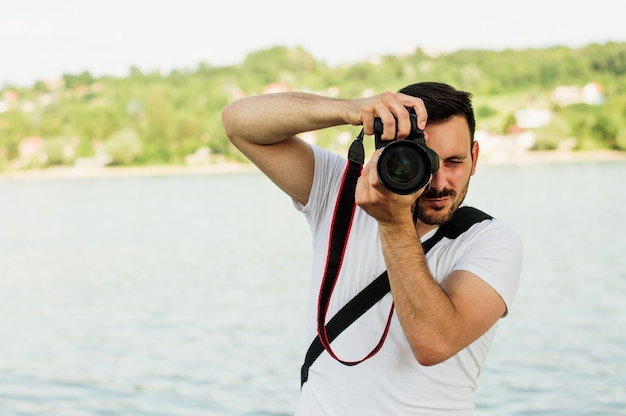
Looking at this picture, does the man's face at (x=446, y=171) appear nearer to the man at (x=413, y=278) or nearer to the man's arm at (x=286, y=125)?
the man at (x=413, y=278)

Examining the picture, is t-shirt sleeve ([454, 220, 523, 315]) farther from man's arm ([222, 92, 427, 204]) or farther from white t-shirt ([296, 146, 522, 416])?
man's arm ([222, 92, 427, 204])

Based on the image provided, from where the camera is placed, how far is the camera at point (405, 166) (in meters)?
1.93

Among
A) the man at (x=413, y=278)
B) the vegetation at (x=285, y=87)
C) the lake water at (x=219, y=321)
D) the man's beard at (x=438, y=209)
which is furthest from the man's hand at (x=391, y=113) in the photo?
the vegetation at (x=285, y=87)

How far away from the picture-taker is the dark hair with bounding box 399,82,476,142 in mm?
2209

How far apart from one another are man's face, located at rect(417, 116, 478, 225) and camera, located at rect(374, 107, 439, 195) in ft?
0.78

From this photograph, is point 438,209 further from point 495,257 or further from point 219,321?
point 219,321

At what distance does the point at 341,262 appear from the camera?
2.28 metres

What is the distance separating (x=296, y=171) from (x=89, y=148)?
279 feet

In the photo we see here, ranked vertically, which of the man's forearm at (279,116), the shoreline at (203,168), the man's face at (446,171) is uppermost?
the man's forearm at (279,116)

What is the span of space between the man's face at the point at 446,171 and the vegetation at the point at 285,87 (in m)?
66.6

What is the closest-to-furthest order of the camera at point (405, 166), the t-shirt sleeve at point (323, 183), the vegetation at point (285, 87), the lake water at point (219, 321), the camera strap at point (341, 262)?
the camera at point (405, 166) < the camera strap at point (341, 262) < the t-shirt sleeve at point (323, 183) < the lake water at point (219, 321) < the vegetation at point (285, 87)

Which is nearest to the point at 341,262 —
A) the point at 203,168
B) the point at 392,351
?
the point at 392,351

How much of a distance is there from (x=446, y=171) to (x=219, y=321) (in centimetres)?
1065

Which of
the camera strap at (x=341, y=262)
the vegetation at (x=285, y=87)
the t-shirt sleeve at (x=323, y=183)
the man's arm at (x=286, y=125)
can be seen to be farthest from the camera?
the vegetation at (x=285, y=87)
